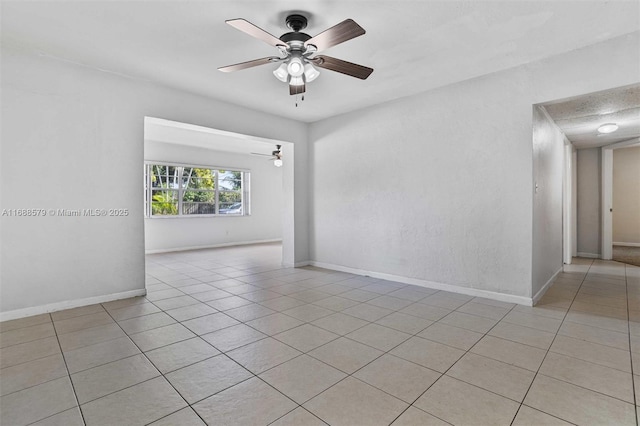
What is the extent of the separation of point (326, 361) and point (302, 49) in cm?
257

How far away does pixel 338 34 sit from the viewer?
225 centimetres

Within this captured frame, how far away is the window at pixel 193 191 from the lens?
7.76 meters

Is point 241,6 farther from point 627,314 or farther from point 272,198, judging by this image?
point 272,198

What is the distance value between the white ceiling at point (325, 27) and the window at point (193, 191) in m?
4.56

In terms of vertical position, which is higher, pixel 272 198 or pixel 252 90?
pixel 252 90

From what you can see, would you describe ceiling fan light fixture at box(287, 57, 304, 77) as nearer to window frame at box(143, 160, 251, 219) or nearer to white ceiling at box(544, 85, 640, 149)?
white ceiling at box(544, 85, 640, 149)

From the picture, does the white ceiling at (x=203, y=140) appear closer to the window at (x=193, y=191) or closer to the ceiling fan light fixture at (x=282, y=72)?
the window at (x=193, y=191)

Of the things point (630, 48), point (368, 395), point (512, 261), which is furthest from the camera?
point (512, 261)

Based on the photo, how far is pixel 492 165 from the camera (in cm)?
363

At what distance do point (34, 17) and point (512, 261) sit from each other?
17.1 feet

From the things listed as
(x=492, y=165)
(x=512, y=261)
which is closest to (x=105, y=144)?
(x=492, y=165)

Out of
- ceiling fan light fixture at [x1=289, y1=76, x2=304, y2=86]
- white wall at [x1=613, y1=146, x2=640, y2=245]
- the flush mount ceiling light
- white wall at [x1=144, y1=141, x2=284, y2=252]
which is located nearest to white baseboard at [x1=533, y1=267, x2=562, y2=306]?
the flush mount ceiling light

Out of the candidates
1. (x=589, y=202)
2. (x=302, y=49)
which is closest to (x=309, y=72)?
(x=302, y=49)

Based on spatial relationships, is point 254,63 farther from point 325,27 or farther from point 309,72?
point 325,27
